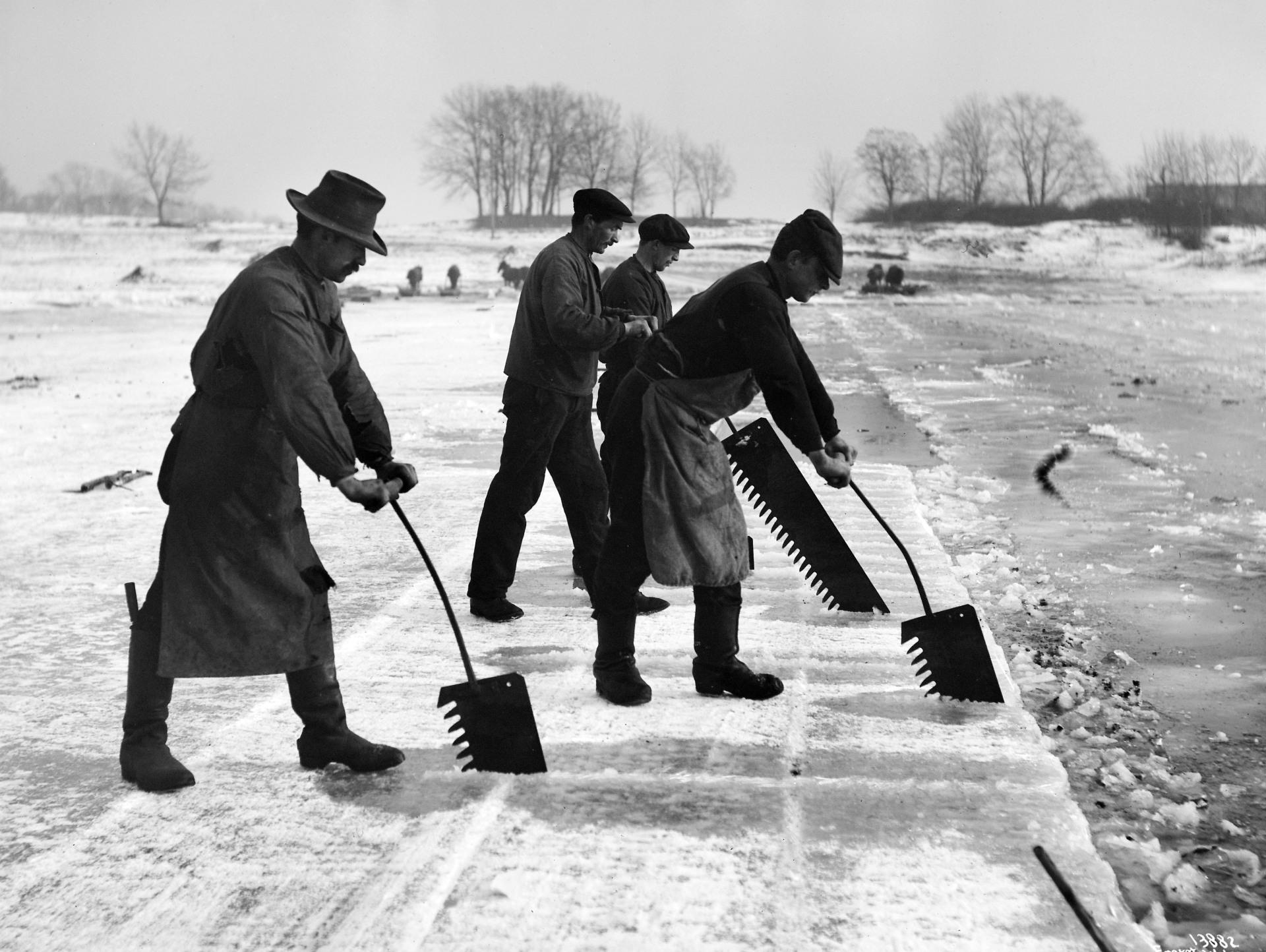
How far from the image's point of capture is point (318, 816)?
3287mm

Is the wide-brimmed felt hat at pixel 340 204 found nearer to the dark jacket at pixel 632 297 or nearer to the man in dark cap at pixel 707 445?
the man in dark cap at pixel 707 445

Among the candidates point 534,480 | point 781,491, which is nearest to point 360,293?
point 534,480

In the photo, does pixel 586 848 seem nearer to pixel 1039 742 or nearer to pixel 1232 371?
pixel 1039 742

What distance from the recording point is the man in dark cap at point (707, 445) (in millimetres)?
3912

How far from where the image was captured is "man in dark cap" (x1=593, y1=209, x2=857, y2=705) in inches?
154

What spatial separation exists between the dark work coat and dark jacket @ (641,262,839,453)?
114cm

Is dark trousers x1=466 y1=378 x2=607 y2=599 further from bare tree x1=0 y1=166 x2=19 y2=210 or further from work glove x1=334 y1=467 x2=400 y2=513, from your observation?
bare tree x1=0 y1=166 x2=19 y2=210

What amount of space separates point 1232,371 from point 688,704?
1352 centimetres

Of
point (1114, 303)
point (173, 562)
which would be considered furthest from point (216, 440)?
point (1114, 303)

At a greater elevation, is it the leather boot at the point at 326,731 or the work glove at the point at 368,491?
the work glove at the point at 368,491

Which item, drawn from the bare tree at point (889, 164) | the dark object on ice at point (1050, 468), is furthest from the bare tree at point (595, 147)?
the dark object on ice at point (1050, 468)

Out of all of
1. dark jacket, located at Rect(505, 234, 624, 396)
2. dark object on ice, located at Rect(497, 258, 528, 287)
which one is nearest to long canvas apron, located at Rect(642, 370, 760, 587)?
dark jacket, located at Rect(505, 234, 624, 396)

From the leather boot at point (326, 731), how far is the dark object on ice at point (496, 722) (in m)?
0.26

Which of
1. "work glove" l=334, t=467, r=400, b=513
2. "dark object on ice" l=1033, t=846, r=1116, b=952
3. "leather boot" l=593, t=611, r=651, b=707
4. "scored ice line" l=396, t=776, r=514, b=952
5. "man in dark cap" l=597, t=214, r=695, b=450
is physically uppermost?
"man in dark cap" l=597, t=214, r=695, b=450
